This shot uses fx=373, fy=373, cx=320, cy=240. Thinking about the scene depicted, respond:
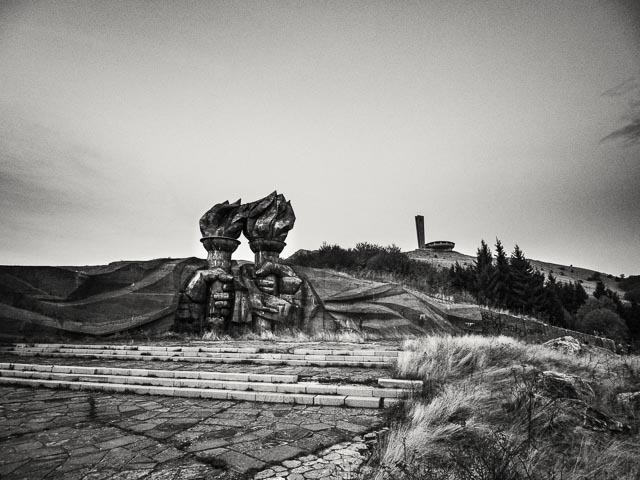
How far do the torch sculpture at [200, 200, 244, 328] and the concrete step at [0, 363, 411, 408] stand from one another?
17.2ft

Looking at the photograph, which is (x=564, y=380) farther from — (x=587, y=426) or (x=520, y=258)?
(x=520, y=258)

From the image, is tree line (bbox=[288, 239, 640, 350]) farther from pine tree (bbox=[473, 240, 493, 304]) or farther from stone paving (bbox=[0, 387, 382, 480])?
stone paving (bbox=[0, 387, 382, 480])

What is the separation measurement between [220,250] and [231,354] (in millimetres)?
5493

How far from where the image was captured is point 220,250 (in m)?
11.6

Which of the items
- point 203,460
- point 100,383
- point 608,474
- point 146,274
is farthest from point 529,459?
point 146,274

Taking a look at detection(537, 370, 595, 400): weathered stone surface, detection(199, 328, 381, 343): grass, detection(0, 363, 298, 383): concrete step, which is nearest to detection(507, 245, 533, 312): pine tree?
detection(199, 328, 381, 343): grass

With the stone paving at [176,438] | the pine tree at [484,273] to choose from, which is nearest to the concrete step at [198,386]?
the stone paving at [176,438]

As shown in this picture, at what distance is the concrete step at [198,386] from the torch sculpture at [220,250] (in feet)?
17.2

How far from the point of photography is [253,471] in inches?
80.3

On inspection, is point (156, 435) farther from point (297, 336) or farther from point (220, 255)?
point (220, 255)

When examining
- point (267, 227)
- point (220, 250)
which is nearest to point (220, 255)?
point (220, 250)

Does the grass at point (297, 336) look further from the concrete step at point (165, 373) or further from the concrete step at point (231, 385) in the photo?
the concrete step at point (231, 385)

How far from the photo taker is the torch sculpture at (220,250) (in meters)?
10.5

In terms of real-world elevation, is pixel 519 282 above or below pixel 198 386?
above
